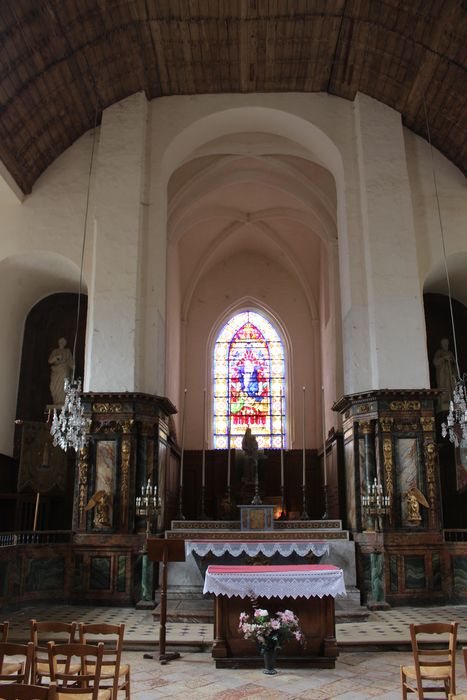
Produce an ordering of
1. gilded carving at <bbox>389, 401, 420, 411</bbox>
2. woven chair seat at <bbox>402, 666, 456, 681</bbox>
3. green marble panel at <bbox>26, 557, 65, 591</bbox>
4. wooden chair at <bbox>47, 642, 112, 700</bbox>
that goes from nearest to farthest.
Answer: wooden chair at <bbox>47, 642, 112, 700</bbox>, woven chair seat at <bbox>402, 666, 456, 681</bbox>, green marble panel at <bbox>26, 557, 65, 591</bbox>, gilded carving at <bbox>389, 401, 420, 411</bbox>

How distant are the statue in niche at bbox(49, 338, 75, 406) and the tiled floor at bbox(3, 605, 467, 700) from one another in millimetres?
6544

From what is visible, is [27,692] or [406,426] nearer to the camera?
[27,692]

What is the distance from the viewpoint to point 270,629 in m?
7.28

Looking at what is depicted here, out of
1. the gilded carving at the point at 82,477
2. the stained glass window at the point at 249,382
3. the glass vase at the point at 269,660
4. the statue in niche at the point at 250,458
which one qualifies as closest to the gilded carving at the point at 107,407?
the gilded carving at the point at 82,477

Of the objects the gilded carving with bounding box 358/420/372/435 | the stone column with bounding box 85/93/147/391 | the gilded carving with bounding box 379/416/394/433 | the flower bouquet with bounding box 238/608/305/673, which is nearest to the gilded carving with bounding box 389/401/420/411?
the gilded carving with bounding box 379/416/394/433

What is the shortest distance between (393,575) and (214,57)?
11.4m

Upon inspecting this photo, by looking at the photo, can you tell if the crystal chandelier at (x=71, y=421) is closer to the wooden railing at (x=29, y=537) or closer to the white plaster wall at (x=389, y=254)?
the wooden railing at (x=29, y=537)

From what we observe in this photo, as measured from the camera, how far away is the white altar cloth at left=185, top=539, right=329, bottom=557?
12.0 metres

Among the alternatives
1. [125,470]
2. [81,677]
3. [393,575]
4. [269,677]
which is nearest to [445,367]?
[393,575]

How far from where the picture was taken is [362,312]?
47.3ft

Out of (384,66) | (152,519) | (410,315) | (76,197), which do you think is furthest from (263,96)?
(152,519)

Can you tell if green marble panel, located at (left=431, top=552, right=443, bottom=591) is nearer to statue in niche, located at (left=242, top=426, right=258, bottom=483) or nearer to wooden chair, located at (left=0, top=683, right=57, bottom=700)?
statue in niche, located at (left=242, top=426, right=258, bottom=483)

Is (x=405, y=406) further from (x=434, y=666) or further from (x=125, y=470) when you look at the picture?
(x=434, y=666)

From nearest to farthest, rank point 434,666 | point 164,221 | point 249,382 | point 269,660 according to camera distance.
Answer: point 434,666
point 269,660
point 164,221
point 249,382
